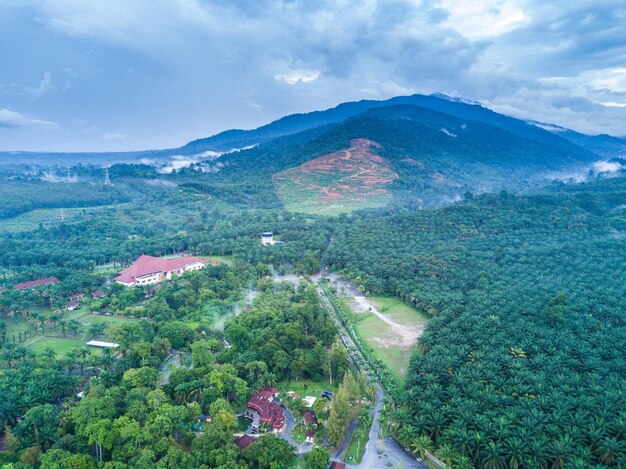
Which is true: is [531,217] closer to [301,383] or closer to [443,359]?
[443,359]

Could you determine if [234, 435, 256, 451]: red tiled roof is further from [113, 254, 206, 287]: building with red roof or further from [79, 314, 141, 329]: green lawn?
[113, 254, 206, 287]: building with red roof

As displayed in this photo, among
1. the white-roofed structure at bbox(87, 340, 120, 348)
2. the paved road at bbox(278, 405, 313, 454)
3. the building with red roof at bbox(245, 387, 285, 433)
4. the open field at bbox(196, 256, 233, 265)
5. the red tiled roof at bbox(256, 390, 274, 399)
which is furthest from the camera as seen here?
the open field at bbox(196, 256, 233, 265)

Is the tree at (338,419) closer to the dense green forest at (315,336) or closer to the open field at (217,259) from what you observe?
the dense green forest at (315,336)

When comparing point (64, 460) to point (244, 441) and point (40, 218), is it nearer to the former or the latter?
point (244, 441)

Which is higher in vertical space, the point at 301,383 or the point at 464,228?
the point at 464,228

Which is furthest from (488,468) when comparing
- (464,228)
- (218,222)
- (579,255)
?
(218,222)

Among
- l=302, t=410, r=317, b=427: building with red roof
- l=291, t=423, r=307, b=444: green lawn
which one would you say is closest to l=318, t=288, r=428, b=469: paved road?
l=302, t=410, r=317, b=427: building with red roof
